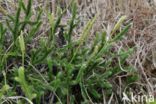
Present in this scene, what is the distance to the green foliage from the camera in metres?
1.62

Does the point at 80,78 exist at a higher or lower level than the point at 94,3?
lower

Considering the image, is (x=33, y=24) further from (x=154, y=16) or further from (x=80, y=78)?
(x=154, y=16)

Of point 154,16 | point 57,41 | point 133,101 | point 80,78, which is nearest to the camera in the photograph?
point 80,78

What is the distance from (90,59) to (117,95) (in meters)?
0.29

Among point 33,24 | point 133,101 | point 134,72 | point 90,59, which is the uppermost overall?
point 33,24

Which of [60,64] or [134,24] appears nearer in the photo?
[60,64]

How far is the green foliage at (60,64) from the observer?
162cm

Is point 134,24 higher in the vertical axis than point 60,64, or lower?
higher

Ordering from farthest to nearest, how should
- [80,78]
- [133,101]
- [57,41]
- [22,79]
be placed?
[57,41], [133,101], [80,78], [22,79]

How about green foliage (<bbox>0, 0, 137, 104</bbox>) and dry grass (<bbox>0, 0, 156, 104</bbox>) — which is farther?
dry grass (<bbox>0, 0, 156, 104</bbox>)

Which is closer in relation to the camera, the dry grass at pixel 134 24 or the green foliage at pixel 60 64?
the green foliage at pixel 60 64

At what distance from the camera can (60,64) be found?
1.69 meters

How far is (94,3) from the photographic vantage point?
220 centimetres

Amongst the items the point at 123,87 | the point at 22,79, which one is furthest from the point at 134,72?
the point at 22,79
